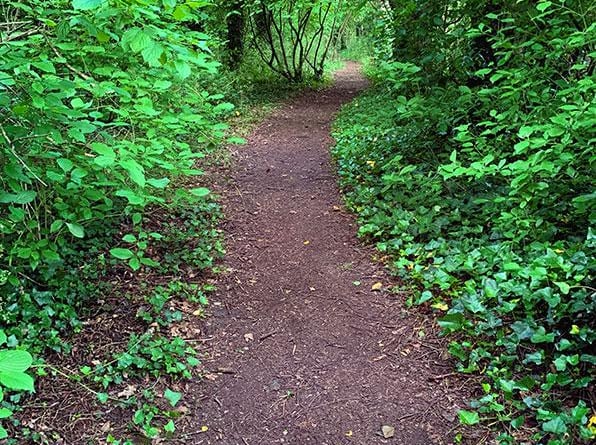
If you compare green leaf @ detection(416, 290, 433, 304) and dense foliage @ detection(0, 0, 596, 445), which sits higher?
dense foliage @ detection(0, 0, 596, 445)

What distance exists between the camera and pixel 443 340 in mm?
3197

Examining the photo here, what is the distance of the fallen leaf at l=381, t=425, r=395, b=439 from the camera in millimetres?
2628

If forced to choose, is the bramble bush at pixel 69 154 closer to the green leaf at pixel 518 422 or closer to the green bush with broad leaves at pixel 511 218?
the green bush with broad leaves at pixel 511 218

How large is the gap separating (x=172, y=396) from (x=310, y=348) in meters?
1.03

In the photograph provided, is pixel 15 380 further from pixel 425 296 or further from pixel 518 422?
pixel 425 296

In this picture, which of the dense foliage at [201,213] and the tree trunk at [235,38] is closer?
the dense foliage at [201,213]

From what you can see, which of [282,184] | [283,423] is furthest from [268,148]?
[283,423]

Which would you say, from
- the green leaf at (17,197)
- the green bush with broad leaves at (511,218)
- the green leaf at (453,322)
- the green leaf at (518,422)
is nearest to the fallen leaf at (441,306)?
the green bush with broad leaves at (511,218)

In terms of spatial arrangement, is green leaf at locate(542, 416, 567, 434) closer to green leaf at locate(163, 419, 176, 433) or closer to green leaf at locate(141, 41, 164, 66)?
green leaf at locate(163, 419, 176, 433)

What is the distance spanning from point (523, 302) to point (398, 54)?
17.5 feet

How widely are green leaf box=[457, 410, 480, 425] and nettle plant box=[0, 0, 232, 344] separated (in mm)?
2306

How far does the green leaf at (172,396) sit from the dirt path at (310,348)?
130 mm

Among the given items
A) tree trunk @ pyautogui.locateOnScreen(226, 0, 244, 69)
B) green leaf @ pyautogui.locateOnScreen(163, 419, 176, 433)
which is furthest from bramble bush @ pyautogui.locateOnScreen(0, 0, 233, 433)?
tree trunk @ pyautogui.locateOnScreen(226, 0, 244, 69)

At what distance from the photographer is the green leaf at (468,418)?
2537 millimetres
